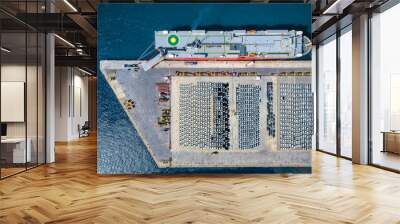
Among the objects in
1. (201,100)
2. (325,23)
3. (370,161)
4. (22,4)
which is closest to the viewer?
(201,100)

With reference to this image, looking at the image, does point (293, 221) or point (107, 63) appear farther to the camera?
point (107, 63)

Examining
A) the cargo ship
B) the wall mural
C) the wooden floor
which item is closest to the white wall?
the wooden floor

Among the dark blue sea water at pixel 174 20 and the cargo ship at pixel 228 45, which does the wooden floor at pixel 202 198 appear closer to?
the cargo ship at pixel 228 45

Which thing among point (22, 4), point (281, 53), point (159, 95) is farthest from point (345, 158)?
point (22, 4)

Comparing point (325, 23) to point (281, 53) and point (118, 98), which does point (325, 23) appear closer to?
point (281, 53)

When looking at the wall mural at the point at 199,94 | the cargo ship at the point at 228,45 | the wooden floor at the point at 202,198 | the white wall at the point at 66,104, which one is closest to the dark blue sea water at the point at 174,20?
the wall mural at the point at 199,94

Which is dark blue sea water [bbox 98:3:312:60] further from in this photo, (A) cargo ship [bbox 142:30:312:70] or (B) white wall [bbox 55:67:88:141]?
(B) white wall [bbox 55:67:88:141]

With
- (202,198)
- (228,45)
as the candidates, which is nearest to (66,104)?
(228,45)
